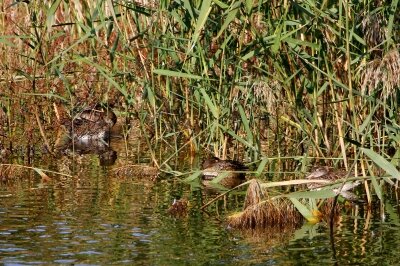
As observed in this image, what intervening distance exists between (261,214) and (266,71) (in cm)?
205

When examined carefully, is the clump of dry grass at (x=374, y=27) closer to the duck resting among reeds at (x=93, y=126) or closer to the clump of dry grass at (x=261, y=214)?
the clump of dry grass at (x=261, y=214)

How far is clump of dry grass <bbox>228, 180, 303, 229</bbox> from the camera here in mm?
8227

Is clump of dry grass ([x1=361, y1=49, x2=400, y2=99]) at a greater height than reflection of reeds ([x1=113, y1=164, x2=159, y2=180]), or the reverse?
clump of dry grass ([x1=361, y1=49, x2=400, y2=99])

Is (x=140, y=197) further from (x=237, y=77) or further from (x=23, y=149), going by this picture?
(x=23, y=149)

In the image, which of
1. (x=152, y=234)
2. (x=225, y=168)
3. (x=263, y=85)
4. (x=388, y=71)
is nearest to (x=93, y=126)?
(x=225, y=168)

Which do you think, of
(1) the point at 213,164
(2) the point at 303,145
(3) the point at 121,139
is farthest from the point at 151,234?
(3) the point at 121,139

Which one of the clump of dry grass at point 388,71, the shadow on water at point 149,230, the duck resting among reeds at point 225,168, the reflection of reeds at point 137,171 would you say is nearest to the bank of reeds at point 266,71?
the clump of dry grass at point 388,71

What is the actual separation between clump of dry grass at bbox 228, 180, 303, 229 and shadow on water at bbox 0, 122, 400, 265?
0.31 ft

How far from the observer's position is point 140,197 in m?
9.80

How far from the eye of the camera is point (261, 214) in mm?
8227

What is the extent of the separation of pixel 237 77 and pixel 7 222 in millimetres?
2915

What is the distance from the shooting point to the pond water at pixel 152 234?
722 centimetres

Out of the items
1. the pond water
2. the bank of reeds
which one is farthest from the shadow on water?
the bank of reeds

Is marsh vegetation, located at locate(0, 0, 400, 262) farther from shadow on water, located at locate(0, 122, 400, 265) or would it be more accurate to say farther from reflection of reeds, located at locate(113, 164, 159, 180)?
shadow on water, located at locate(0, 122, 400, 265)
